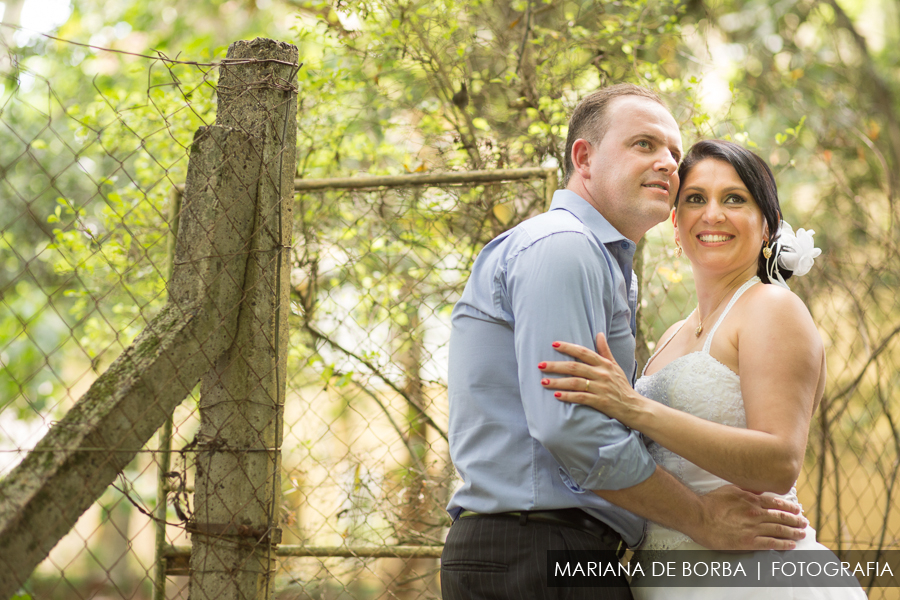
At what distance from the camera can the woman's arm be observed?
1459 mm

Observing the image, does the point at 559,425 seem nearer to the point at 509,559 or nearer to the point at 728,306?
→ the point at 509,559

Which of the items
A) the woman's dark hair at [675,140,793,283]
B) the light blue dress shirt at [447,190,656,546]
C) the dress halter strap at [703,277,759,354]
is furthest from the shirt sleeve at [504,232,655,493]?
the woman's dark hair at [675,140,793,283]

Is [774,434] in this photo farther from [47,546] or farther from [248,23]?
[248,23]

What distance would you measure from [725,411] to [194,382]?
1425 millimetres

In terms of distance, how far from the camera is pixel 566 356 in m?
1.46

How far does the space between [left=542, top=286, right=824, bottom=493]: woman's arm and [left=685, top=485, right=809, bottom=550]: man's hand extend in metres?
0.11

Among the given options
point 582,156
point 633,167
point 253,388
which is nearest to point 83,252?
point 253,388

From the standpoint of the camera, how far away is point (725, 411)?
5.83ft

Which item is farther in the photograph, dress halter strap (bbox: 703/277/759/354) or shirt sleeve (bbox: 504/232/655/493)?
dress halter strap (bbox: 703/277/759/354)

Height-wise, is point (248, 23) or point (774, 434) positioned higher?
point (248, 23)

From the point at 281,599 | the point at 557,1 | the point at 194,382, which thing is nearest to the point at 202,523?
the point at 194,382

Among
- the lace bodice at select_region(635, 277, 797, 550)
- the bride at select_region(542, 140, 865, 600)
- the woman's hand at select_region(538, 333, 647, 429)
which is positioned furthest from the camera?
the lace bodice at select_region(635, 277, 797, 550)

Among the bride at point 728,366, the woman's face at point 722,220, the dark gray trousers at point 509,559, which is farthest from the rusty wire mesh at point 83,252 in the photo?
the woman's face at point 722,220

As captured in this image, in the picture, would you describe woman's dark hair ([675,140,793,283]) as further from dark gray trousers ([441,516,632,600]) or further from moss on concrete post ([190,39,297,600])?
moss on concrete post ([190,39,297,600])
